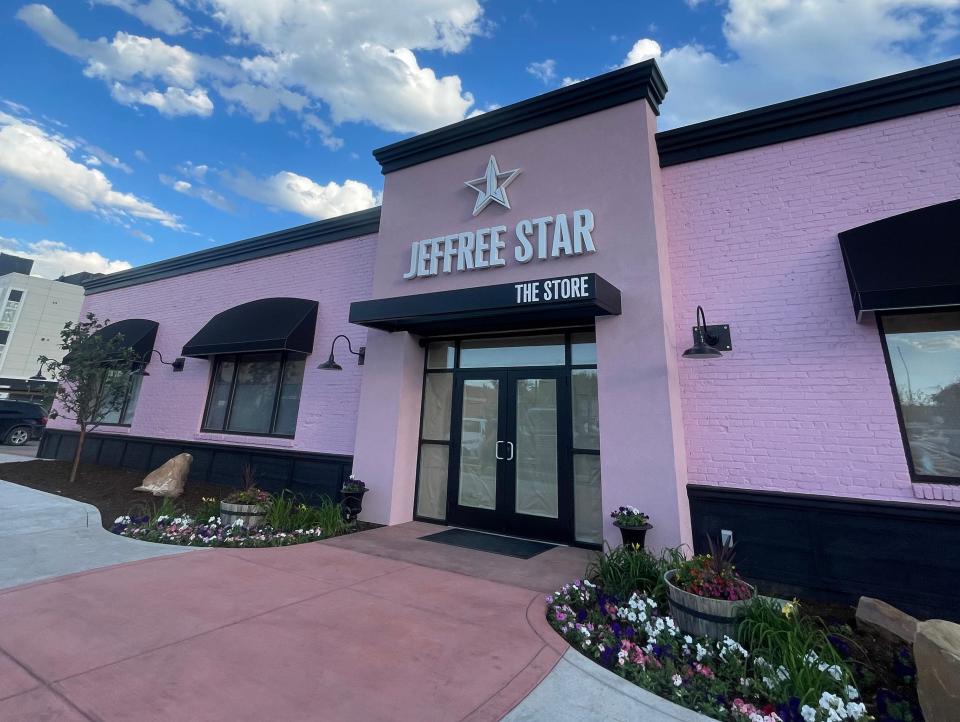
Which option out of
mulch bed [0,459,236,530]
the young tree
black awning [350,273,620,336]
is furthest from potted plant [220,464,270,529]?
the young tree

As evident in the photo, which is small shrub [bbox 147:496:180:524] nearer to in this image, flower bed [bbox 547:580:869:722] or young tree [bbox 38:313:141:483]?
young tree [bbox 38:313:141:483]

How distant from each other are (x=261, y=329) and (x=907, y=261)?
9801 mm

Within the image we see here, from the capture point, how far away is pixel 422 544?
19.2ft

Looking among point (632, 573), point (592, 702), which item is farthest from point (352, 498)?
point (592, 702)

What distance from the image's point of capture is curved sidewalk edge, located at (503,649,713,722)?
2.44m

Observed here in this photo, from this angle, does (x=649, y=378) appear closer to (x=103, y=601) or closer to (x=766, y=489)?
(x=766, y=489)

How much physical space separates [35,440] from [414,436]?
69.7 feet

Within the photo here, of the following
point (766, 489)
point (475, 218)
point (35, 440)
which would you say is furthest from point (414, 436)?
point (35, 440)

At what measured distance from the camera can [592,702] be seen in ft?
8.46

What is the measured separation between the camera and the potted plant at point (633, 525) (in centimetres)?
480

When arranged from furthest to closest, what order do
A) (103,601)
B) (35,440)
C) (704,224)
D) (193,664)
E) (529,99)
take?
(35,440)
(529,99)
(704,224)
(103,601)
(193,664)

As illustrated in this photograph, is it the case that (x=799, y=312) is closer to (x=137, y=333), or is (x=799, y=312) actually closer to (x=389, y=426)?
(x=389, y=426)

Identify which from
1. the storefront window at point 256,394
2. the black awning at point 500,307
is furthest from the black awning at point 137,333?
the black awning at point 500,307

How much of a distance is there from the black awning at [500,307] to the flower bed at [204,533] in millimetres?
3263
